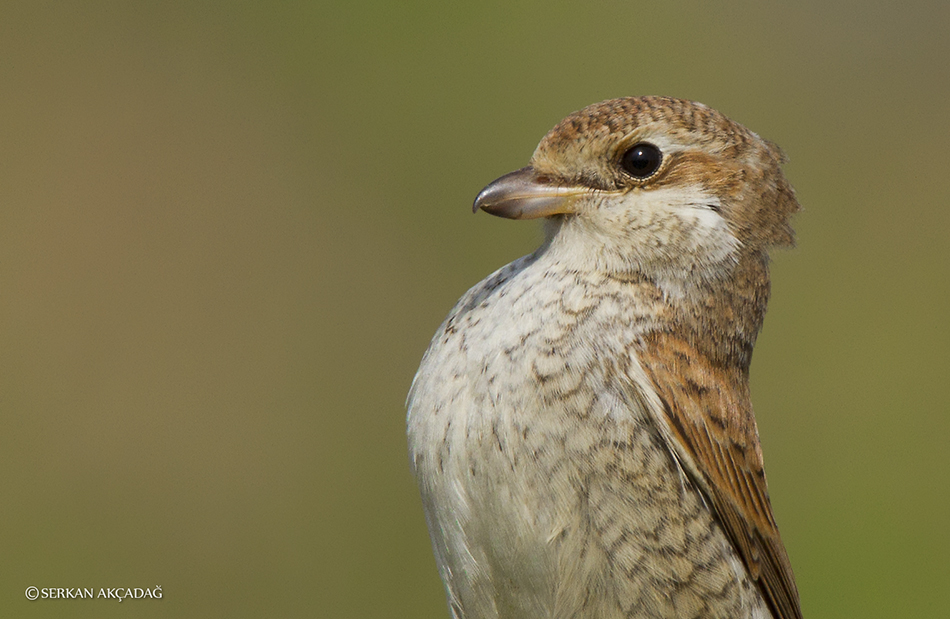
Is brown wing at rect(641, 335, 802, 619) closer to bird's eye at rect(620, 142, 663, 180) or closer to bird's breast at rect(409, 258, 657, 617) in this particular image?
bird's breast at rect(409, 258, 657, 617)

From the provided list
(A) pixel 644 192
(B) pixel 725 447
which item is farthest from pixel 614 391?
(A) pixel 644 192

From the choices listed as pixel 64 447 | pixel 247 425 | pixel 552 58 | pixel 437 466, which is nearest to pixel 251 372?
pixel 247 425

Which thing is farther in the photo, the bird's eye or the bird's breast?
the bird's eye

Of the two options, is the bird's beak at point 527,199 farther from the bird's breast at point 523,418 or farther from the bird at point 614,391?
the bird's breast at point 523,418

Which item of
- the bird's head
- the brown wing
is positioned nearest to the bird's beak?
the bird's head

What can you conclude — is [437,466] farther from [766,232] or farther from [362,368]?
[362,368]
